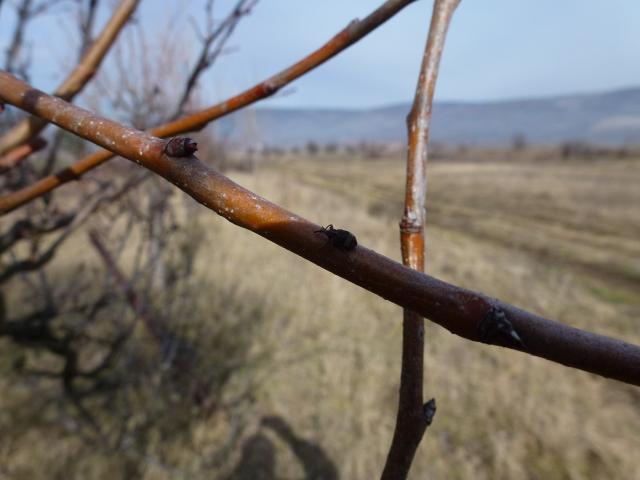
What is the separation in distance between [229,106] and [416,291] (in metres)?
0.72

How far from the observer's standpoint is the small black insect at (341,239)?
36cm

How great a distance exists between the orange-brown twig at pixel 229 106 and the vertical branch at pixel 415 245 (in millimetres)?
105

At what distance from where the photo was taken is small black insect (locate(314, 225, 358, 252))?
14.2 inches

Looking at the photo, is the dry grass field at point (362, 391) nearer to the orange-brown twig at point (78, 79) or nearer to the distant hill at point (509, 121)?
the orange-brown twig at point (78, 79)

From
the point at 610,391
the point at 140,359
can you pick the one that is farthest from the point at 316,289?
the point at 610,391

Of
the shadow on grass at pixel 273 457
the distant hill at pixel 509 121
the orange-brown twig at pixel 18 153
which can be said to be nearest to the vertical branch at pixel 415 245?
the orange-brown twig at pixel 18 153

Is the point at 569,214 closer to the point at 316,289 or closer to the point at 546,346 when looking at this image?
the point at 316,289

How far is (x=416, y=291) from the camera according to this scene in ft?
1.17

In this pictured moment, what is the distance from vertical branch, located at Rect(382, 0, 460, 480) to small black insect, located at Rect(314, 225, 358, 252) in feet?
0.84

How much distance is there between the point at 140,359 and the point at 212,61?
4.17m

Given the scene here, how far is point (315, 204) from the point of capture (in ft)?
52.2

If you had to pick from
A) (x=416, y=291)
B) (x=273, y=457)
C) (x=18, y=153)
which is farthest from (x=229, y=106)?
(x=273, y=457)

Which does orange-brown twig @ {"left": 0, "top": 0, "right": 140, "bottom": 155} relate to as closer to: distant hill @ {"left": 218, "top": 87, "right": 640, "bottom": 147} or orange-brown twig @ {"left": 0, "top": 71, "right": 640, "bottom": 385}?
orange-brown twig @ {"left": 0, "top": 71, "right": 640, "bottom": 385}

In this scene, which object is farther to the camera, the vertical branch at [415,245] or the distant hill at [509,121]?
the distant hill at [509,121]
